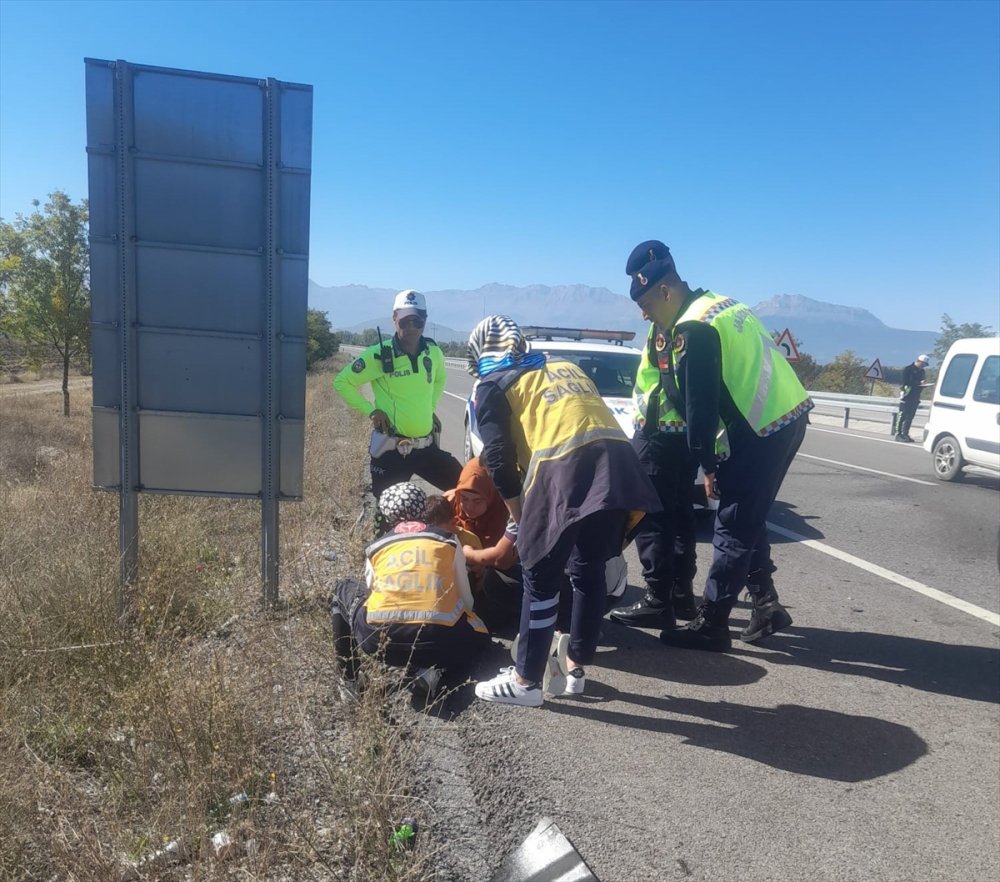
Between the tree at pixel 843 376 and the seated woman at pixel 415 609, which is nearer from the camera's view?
the seated woman at pixel 415 609

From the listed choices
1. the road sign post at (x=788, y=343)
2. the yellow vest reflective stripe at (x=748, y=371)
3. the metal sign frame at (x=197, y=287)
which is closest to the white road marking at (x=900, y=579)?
the yellow vest reflective stripe at (x=748, y=371)

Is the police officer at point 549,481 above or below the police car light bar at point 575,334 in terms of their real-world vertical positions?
below

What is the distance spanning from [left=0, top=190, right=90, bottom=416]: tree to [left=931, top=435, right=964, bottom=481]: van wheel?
17788 millimetres

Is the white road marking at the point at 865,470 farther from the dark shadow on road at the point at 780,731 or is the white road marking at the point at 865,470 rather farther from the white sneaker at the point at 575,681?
the white sneaker at the point at 575,681

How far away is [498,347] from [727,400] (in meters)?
1.29

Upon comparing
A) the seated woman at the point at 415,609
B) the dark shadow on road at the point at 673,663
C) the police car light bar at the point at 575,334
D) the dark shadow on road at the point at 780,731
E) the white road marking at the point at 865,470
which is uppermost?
the police car light bar at the point at 575,334

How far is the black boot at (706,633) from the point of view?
14.4 ft

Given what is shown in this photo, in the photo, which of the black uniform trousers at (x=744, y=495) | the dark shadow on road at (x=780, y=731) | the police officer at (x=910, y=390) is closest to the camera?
the dark shadow on road at (x=780, y=731)

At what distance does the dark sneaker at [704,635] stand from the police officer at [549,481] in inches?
37.3

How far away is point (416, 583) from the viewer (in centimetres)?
369

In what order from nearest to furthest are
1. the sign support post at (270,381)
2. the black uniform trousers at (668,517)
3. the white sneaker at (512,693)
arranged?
the white sneaker at (512,693) < the sign support post at (270,381) < the black uniform trousers at (668,517)

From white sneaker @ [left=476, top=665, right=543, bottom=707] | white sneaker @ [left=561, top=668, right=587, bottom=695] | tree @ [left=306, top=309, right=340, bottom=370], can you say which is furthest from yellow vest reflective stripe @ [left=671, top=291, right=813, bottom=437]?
tree @ [left=306, top=309, right=340, bottom=370]

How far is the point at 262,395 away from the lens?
467 centimetres

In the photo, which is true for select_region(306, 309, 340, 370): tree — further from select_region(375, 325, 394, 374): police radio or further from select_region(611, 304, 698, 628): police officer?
select_region(611, 304, 698, 628): police officer
